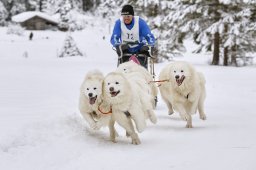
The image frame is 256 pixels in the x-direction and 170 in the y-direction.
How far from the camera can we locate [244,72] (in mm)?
18859

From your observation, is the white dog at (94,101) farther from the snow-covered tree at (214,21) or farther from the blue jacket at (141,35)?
the snow-covered tree at (214,21)

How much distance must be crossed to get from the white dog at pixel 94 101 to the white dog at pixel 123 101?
9 centimetres

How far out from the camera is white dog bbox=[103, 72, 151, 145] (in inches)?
226

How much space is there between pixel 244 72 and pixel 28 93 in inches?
431

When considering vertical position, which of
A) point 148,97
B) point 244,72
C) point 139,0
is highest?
point 139,0

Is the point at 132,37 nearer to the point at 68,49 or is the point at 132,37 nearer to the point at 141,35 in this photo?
the point at 141,35

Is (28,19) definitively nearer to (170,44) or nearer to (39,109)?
(170,44)

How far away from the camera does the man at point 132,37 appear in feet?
27.2

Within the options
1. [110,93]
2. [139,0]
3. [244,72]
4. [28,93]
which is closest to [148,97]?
[110,93]

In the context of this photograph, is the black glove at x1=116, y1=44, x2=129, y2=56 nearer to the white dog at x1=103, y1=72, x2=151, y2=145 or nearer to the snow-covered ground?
the snow-covered ground

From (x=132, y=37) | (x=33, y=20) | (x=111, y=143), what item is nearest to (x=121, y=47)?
(x=132, y=37)

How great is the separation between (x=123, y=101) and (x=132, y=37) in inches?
113

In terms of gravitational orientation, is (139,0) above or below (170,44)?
above

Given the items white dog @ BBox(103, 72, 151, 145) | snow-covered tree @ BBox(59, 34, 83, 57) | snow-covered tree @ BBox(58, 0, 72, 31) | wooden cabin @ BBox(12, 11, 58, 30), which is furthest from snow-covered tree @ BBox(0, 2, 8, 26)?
white dog @ BBox(103, 72, 151, 145)
